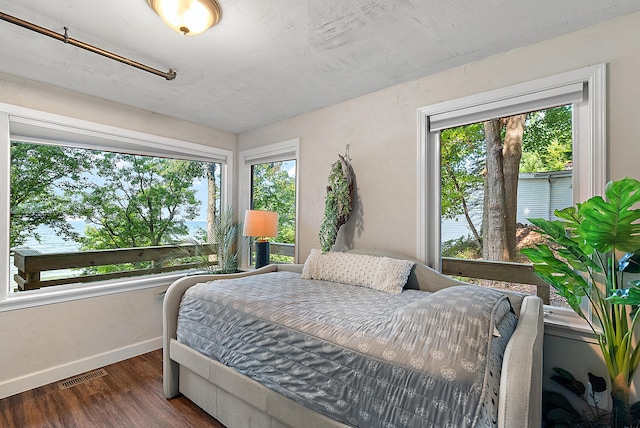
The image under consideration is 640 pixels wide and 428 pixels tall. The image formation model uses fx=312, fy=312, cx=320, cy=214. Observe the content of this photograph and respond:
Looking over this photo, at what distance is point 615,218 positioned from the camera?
4.57 ft

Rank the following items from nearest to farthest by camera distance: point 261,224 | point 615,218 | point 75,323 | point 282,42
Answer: point 615,218 < point 282,42 < point 75,323 < point 261,224

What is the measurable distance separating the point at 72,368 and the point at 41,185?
6.81 ft

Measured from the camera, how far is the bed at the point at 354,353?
1.04m

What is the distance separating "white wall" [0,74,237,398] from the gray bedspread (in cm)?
151

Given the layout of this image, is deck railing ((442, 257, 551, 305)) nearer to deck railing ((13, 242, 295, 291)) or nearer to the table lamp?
the table lamp

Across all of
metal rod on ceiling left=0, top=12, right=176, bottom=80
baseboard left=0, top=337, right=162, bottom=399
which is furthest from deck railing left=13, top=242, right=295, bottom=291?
metal rod on ceiling left=0, top=12, right=176, bottom=80

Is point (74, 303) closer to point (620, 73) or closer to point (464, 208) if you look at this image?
point (464, 208)

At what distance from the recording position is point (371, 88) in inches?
104

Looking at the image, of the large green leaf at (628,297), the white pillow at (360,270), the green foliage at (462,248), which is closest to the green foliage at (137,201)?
the white pillow at (360,270)

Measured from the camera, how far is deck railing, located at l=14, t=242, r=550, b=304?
2.15 m

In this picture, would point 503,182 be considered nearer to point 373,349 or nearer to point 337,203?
point 337,203

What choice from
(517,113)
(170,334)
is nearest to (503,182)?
(517,113)

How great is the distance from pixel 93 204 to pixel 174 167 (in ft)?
3.44

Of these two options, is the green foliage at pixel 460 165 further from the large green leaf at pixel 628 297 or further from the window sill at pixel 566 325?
the large green leaf at pixel 628 297
